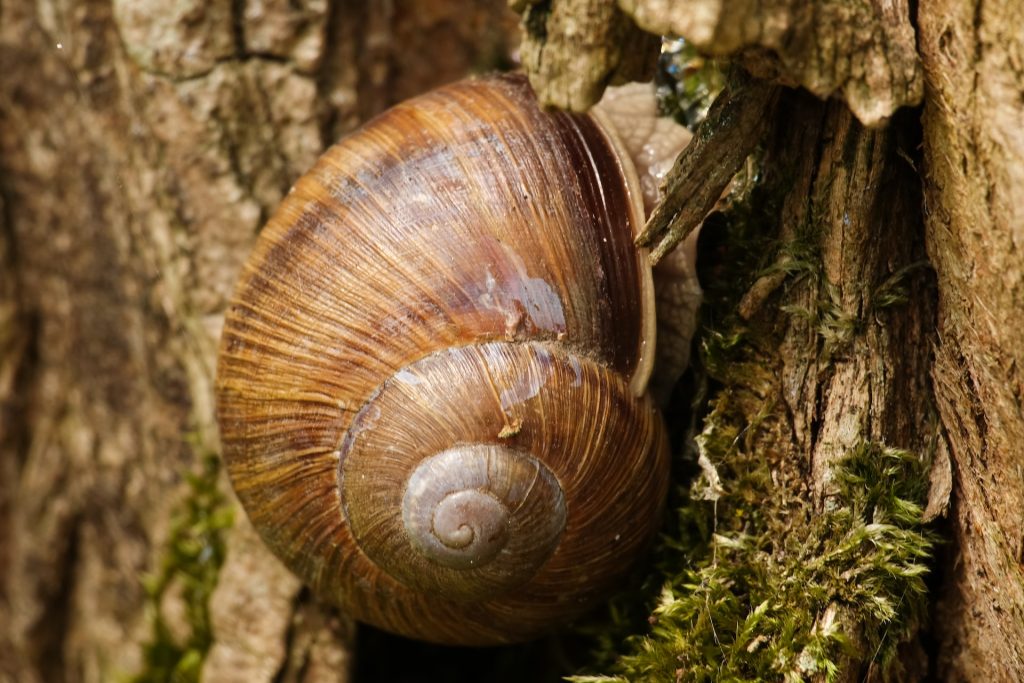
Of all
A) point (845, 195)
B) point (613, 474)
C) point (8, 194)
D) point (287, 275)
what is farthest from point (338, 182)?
point (8, 194)

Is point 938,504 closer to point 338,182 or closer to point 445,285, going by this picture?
point 445,285

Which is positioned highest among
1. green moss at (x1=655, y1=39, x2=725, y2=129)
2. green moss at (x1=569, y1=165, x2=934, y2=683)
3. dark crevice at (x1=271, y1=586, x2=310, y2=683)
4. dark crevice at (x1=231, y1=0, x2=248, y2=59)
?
dark crevice at (x1=231, y1=0, x2=248, y2=59)

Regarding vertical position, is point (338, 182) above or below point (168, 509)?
above

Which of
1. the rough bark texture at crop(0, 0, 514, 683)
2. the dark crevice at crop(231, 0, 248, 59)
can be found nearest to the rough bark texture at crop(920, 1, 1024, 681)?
the rough bark texture at crop(0, 0, 514, 683)

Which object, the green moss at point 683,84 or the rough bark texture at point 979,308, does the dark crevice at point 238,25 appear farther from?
the rough bark texture at point 979,308

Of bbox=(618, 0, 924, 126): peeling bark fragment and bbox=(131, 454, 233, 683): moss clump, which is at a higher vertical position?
bbox=(618, 0, 924, 126): peeling bark fragment

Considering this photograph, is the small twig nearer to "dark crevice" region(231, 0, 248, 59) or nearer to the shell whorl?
the shell whorl

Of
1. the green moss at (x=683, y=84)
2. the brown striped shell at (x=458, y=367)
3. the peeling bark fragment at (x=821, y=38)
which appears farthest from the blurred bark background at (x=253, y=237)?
the green moss at (x=683, y=84)
